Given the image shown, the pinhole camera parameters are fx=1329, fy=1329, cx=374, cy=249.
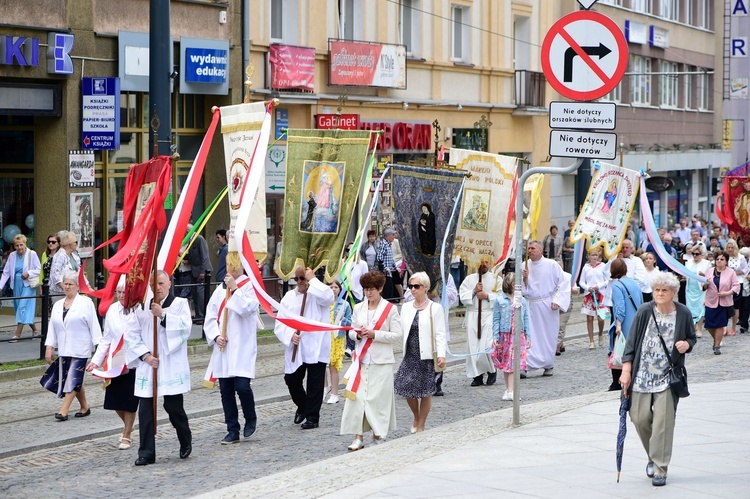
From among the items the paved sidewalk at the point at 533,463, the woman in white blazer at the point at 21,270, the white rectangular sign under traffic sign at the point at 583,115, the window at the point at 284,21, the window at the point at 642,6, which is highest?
the window at the point at 642,6

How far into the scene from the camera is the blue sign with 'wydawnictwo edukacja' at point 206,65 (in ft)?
80.9

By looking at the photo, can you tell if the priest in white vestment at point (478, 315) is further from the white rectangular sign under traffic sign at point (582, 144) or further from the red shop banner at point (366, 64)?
the red shop banner at point (366, 64)

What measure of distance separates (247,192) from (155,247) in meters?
1.05

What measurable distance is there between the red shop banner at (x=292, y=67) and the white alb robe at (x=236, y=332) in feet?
47.8

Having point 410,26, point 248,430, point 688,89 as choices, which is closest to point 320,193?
point 248,430

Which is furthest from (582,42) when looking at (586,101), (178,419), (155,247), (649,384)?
(178,419)

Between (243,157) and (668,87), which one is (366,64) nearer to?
(243,157)

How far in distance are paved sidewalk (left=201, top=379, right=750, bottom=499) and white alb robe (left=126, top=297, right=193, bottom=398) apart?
5.36 feet

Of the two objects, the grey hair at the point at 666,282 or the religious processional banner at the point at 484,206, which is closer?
the grey hair at the point at 666,282

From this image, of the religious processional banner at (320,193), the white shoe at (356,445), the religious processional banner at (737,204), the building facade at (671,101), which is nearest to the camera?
the white shoe at (356,445)

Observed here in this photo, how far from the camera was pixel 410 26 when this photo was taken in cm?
3206

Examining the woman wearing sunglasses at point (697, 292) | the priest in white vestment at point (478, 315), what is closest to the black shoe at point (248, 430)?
the priest in white vestment at point (478, 315)

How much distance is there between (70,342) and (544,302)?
21.5ft

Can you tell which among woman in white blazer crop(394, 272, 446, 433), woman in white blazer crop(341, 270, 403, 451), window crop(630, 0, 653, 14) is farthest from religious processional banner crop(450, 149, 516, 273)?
window crop(630, 0, 653, 14)
